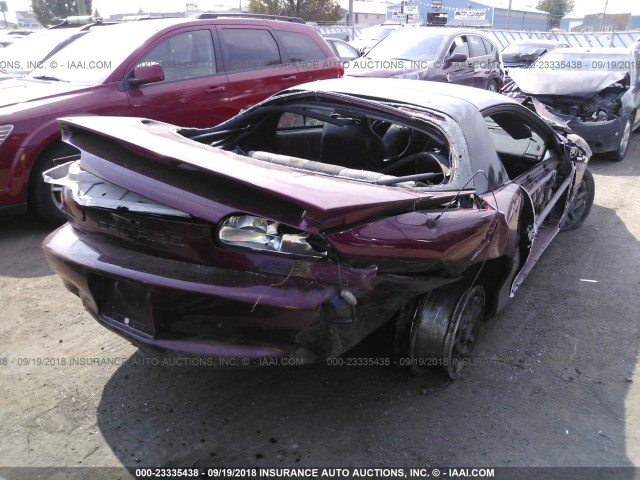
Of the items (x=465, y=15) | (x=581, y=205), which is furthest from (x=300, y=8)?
(x=581, y=205)

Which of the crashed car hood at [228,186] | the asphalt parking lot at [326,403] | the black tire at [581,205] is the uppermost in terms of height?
the crashed car hood at [228,186]

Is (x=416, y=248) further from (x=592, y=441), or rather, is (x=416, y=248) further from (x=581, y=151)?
(x=581, y=151)

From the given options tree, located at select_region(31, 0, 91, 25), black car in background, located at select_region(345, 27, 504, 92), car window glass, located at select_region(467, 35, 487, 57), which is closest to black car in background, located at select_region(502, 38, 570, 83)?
car window glass, located at select_region(467, 35, 487, 57)

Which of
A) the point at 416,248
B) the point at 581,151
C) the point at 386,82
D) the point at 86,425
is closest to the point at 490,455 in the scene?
Result: the point at 416,248

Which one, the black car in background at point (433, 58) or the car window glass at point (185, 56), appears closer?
the car window glass at point (185, 56)

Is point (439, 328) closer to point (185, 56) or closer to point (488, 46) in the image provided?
point (185, 56)

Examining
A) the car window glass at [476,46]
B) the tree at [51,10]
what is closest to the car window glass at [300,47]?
the car window glass at [476,46]

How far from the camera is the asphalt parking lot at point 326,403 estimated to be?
7.94 feet

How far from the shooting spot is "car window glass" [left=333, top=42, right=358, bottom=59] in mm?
13898

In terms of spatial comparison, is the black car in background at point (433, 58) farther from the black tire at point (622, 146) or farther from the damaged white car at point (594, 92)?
the black tire at point (622, 146)

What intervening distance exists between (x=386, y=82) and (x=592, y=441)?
244cm

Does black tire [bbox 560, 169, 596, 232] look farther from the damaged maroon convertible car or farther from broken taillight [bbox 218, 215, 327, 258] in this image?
broken taillight [bbox 218, 215, 327, 258]

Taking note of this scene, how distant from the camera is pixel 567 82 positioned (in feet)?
27.6

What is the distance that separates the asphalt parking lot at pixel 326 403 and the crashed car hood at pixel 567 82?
18.1 ft
